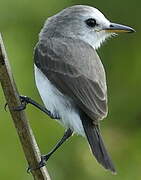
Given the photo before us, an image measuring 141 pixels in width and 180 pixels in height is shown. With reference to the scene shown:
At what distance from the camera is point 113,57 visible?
6770mm

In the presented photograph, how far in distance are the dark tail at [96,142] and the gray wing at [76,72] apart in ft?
0.34

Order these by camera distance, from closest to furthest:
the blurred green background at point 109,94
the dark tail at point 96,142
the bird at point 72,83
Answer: the dark tail at point 96,142
the bird at point 72,83
the blurred green background at point 109,94

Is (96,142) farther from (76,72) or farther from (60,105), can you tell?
(76,72)

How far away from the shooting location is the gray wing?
5.18 metres

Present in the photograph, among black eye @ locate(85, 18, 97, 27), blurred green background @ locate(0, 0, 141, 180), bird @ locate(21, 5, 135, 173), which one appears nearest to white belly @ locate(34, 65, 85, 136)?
bird @ locate(21, 5, 135, 173)

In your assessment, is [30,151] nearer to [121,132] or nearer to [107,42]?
Answer: [121,132]

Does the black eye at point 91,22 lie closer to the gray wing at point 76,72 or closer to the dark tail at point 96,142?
the gray wing at point 76,72

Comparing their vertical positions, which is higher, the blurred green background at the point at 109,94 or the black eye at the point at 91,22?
the black eye at the point at 91,22

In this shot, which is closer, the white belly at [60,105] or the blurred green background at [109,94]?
the white belly at [60,105]

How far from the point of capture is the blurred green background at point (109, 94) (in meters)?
5.97

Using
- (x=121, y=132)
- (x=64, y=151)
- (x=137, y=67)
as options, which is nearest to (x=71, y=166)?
(x=64, y=151)

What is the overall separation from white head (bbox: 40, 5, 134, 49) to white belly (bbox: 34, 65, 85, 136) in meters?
0.72

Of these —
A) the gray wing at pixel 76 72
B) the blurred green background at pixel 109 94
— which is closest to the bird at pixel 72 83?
the gray wing at pixel 76 72

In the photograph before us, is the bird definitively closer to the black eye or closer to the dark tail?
the dark tail
